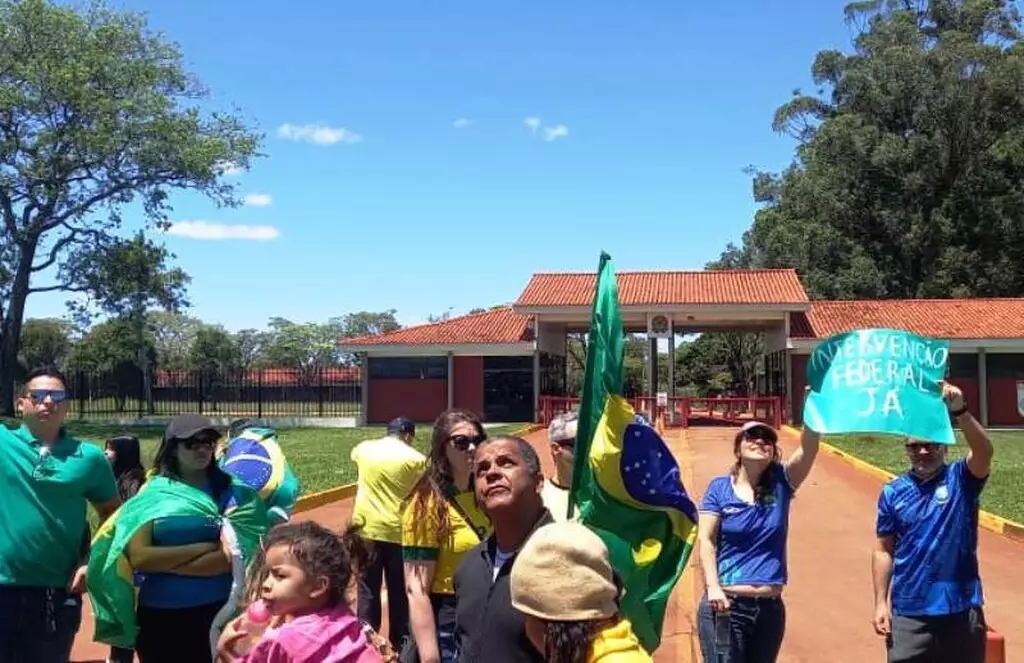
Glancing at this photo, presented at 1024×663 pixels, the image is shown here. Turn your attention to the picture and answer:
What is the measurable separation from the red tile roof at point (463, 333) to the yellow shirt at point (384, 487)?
25.8 meters

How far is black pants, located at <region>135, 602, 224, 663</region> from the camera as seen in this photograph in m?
3.52

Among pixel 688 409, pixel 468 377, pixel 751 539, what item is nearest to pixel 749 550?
pixel 751 539

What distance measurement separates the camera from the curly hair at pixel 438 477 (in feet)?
11.1

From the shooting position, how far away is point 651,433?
9.29 ft

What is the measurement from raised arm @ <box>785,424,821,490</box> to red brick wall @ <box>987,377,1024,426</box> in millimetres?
28727

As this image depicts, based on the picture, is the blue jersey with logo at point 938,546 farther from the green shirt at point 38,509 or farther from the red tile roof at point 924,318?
the red tile roof at point 924,318

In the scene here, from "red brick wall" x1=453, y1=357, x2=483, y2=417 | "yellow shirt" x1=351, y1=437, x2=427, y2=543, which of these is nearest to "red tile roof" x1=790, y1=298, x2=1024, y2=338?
"red brick wall" x1=453, y1=357, x2=483, y2=417

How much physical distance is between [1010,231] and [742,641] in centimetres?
3938

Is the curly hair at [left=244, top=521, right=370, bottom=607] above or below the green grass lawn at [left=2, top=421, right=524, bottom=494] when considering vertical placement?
above

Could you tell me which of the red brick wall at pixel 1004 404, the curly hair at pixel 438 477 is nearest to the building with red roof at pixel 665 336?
the red brick wall at pixel 1004 404

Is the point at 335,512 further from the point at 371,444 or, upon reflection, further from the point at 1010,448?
the point at 1010,448

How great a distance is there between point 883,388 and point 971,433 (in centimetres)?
48

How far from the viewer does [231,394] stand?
39.1m

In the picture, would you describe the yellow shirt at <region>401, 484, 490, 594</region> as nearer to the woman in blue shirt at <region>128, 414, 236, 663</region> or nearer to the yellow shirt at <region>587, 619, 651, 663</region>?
the woman in blue shirt at <region>128, 414, 236, 663</region>
